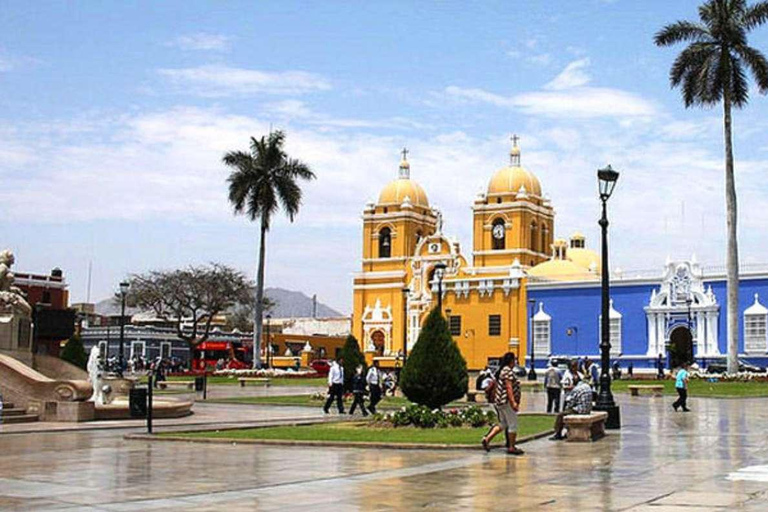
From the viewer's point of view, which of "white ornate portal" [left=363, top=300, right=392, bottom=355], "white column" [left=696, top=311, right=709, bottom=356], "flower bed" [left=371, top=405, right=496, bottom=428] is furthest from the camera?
"white ornate portal" [left=363, top=300, right=392, bottom=355]

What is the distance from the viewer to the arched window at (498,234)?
259 ft

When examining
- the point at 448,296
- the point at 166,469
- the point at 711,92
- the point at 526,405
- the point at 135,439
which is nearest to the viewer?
the point at 166,469

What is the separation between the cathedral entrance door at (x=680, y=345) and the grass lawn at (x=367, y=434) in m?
43.9

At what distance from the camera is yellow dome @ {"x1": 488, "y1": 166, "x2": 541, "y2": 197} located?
79.7 metres

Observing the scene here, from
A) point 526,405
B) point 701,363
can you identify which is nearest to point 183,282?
point 701,363

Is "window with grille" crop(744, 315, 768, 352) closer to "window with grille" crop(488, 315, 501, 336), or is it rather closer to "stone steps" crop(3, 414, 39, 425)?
"window with grille" crop(488, 315, 501, 336)

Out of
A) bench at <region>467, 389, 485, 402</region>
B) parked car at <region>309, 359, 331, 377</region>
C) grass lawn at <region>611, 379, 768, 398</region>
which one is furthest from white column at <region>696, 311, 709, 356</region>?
bench at <region>467, 389, 485, 402</region>

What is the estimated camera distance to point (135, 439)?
17.4 meters

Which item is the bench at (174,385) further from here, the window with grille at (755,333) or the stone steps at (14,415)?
the window with grille at (755,333)

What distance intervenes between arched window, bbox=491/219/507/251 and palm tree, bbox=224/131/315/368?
78.7 feet

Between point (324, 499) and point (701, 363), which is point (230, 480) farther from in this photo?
point (701, 363)

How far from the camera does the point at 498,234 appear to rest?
79.4 metres

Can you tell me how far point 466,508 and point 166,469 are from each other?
491cm

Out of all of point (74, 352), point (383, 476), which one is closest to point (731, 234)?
point (74, 352)
